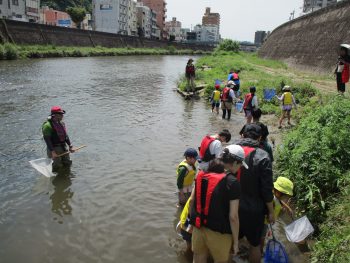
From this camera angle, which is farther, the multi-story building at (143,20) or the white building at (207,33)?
the white building at (207,33)

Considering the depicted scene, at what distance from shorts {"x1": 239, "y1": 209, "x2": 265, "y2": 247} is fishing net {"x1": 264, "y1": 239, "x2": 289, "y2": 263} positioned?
0.31 m

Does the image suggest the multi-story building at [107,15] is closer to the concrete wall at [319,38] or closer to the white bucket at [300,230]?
the concrete wall at [319,38]

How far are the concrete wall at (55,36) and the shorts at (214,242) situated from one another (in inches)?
1817

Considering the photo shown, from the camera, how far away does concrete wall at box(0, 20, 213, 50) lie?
151 ft

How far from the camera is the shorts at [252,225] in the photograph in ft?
14.9

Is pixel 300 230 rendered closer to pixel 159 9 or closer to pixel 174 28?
pixel 159 9

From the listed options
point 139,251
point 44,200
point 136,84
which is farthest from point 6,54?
point 139,251

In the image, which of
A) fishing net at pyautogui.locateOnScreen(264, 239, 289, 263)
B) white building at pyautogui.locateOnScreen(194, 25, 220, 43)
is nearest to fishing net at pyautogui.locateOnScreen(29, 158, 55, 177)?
fishing net at pyautogui.locateOnScreen(264, 239, 289, 263)

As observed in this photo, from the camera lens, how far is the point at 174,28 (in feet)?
519

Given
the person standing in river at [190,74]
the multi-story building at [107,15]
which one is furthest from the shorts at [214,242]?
the multi-story building at [107,15]

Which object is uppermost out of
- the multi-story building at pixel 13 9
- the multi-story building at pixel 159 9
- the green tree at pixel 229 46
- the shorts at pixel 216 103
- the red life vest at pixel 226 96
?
the multi-story building at pixel 159 9

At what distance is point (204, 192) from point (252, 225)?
46.4 inches

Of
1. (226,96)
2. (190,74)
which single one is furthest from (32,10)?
(226,96)

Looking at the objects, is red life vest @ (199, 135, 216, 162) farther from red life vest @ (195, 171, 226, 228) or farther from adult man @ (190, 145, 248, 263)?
red life vest @ (195, 171, 226, 228)
